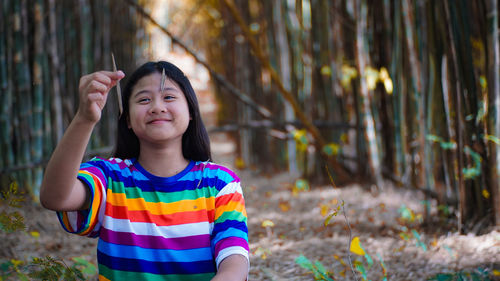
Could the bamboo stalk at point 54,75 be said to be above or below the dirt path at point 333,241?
above

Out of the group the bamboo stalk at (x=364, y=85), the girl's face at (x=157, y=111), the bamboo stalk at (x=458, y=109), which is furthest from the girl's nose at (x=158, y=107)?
the bamboo stalk at (x=364, y=85)

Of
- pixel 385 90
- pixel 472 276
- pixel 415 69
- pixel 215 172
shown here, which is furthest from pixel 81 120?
pixel 385 90

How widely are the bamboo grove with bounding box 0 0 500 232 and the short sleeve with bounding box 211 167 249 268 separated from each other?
36 centimetres

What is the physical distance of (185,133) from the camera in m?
1.12

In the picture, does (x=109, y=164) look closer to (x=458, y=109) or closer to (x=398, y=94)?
(x=458, y=109)

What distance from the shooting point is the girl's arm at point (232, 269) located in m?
0.85

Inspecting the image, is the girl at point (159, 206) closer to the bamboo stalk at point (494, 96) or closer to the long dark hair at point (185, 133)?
the long dark hair at point (185, 133)

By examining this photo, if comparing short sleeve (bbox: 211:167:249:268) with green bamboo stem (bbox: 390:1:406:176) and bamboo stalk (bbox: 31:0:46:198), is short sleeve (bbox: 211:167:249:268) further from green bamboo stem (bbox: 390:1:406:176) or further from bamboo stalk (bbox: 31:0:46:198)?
bamboo stalk (bbox: 31:0:46:198)

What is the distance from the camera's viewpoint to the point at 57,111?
8.41 feet

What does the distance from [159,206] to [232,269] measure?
8.3 inches

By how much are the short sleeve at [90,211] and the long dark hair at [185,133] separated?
0.15 meters

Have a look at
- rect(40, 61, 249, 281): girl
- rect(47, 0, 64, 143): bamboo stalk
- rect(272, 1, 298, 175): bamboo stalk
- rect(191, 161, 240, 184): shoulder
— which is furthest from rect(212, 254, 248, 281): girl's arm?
rect(272, 1, 298, 175): bamboo stalk

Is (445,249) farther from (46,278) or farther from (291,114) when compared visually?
(291,114)

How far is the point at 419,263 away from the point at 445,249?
0.15 m
